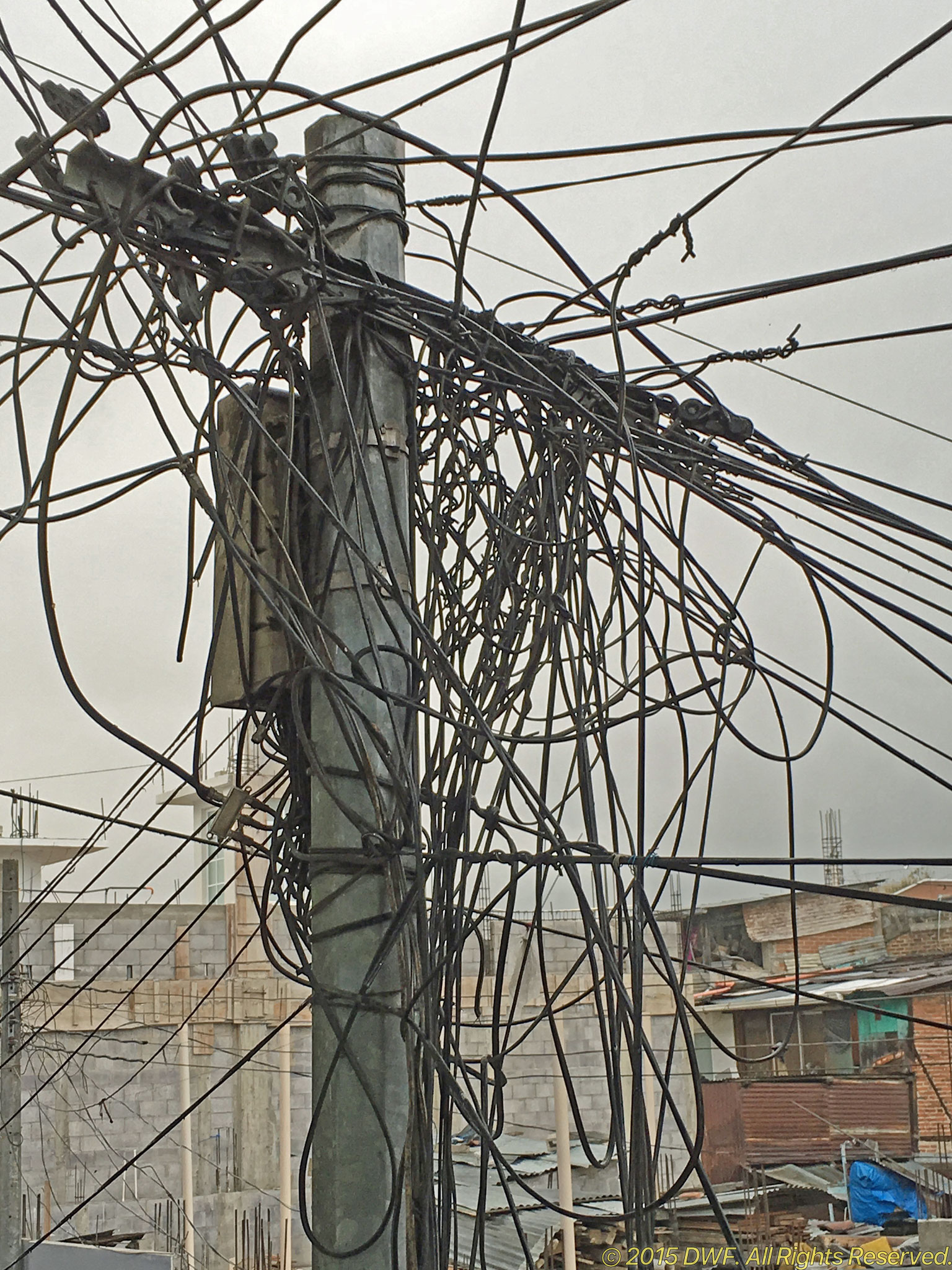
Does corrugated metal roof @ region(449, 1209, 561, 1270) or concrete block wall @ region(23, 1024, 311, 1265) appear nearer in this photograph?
corrugated metal roof @ region(449, 1209, 561, 1270)

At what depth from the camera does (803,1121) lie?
17188mm

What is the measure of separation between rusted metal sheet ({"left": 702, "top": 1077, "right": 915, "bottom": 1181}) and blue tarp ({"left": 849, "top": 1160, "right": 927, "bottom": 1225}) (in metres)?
0.90

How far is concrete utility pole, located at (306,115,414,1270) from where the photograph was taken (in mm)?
2041

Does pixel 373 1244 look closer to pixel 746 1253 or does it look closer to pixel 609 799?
pixel 609 799

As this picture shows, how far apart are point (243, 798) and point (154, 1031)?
53.9ft

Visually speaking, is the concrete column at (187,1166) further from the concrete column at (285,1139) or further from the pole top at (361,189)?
the pole top at (361,189)

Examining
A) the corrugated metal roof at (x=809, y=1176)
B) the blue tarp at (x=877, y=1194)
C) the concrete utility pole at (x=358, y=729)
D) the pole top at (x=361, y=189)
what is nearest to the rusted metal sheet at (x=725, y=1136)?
the corrugated metal roof at (x=809, y=1176)

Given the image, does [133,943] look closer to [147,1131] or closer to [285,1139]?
[147,1131]

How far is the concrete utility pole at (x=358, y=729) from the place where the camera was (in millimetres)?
Answer: 2041

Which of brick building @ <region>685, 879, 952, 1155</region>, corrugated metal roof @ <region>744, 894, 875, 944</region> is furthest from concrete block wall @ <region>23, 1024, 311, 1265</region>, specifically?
corrugated metal roof @ <region>744, 894, 875, 944</region>

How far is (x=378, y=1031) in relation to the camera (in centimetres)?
211

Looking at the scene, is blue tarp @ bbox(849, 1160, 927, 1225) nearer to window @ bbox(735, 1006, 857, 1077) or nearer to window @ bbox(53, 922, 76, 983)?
window @ bbox(735, 1006, 857, 1077)

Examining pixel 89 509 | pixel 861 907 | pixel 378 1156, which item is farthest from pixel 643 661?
pixel 861 907

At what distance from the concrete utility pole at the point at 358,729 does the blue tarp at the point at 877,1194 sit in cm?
1453
